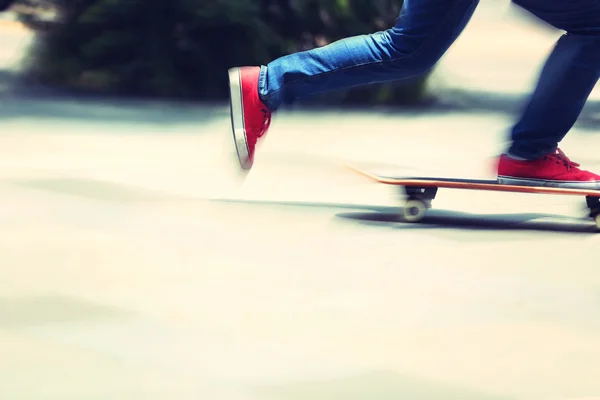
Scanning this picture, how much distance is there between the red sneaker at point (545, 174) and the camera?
406cm

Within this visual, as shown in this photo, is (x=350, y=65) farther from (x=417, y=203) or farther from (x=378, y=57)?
(x=417, y=203)

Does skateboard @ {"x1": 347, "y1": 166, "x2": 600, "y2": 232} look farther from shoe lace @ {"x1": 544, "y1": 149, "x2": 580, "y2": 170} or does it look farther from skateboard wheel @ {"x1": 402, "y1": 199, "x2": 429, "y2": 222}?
shoe lace @ {"x1": 544, "y1": 149, "x2": 580, "y2": 170}

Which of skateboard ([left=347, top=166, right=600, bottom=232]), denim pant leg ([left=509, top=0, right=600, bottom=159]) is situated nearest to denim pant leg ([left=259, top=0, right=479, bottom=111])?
denim pant leg ([left=509, top=0, right=600, bottom=159])

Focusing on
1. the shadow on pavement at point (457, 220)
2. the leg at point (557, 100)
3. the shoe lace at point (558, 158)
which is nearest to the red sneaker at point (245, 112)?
the shadow on pavement at point (457, 220)

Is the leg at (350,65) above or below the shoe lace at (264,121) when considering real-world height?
above

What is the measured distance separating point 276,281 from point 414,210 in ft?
3.41

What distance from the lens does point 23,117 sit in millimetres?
6582

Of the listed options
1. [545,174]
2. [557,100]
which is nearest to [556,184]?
[545,174]

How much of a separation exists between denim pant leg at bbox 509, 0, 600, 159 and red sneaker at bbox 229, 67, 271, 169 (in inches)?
37.1

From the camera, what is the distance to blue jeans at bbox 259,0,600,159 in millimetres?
3895

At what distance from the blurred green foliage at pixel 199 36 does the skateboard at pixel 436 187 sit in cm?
350

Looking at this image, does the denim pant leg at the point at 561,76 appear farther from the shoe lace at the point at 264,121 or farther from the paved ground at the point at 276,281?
the shoe lace at the point at 264,121

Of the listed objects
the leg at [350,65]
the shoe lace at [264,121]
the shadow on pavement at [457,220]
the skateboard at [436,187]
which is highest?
the leg at [350,65]

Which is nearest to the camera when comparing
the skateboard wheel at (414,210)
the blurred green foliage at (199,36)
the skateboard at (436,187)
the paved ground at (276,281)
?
the paved ground at (276,281)
